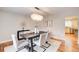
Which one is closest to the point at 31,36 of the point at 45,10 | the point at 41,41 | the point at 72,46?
the point at 41,41

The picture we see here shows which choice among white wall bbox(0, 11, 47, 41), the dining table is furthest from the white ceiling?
the dining table

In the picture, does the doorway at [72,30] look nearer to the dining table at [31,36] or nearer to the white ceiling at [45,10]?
the white ceiling at [45,10]

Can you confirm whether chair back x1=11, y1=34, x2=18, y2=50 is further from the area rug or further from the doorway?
the doorway

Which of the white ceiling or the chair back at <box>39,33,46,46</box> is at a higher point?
the white ceiling

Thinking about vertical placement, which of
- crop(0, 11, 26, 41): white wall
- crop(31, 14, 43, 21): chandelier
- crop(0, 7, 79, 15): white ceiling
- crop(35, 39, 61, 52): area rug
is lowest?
crop(35, 39, 61, 52): area rug

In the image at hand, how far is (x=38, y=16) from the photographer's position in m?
1.30

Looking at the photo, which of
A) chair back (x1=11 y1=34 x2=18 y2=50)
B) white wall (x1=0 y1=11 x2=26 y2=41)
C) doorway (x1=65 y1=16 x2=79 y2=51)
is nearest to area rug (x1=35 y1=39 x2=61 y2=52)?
doorway (x1=65 y1=16 x2=79 y2=51)

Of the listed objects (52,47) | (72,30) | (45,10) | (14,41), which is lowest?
(52,47)

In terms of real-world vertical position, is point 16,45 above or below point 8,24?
below

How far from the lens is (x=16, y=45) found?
4.22ft

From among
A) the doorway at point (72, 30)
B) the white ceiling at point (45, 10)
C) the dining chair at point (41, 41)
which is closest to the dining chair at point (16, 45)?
the dining chair at point (41, 41)

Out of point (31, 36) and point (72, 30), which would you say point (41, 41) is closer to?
point (31, 36)

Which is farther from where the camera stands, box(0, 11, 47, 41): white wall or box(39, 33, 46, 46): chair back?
box(39, 33, 46, 46): chair back

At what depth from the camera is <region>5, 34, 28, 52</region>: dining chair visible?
1241 millimetres
